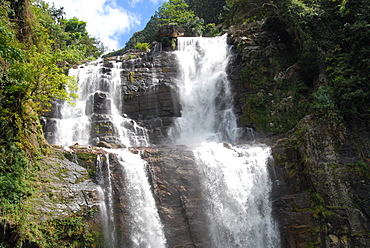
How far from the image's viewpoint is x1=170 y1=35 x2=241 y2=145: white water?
21.4 meters

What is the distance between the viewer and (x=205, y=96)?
23578 millimetres

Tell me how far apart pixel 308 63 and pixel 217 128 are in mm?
7825

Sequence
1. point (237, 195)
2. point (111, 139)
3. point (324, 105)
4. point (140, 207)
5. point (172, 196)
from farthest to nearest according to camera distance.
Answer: point (111, 139), point (324, 105), point (237, 195), point (172, 196), point (140, 207)

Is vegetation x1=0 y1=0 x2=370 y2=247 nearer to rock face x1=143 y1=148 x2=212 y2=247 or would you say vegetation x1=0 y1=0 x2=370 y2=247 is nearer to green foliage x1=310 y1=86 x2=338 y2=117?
green foliage x1=310 y1=86 x2=338 y2=117

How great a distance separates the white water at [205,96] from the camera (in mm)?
21406

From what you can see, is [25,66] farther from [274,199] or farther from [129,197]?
[274,199]

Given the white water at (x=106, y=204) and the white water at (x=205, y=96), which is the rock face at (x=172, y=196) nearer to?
the white water at (x=106, y=204)

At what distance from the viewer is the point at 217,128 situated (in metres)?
21.6

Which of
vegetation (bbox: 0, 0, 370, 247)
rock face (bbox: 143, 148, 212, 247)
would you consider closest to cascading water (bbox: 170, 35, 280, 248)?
rock face (bbox: 143, 148, 212, 247)

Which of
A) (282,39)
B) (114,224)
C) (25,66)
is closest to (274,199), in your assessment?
(114,224)

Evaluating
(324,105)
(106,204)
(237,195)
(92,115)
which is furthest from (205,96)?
(106,204)

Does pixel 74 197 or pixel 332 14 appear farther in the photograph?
pixel 332 14

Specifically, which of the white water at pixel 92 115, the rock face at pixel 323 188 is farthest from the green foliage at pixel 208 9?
the rock face at pixel 323 188

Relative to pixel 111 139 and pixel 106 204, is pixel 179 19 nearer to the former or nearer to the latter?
pixel 111 139
